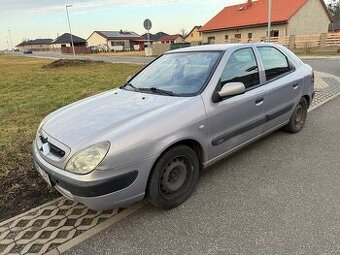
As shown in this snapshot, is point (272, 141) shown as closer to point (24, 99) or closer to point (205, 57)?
point (205, 57)

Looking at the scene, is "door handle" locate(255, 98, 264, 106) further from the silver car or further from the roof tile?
the roof tile

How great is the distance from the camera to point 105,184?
2775 mm

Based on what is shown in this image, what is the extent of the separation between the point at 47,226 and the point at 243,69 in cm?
289

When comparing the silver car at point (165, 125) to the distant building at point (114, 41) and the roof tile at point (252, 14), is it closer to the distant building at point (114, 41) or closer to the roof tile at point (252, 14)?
the roof tile at point (252, 14)

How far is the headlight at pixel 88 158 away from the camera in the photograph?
2775 mm

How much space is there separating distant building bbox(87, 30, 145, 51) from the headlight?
74.2 m

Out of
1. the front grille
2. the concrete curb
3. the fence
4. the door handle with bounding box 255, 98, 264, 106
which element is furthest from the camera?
the fence

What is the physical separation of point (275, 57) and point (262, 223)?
8.93ft

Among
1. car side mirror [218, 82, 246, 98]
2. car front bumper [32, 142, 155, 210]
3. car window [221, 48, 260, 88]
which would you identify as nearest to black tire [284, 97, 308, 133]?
car window [221, 48, 260, 88]

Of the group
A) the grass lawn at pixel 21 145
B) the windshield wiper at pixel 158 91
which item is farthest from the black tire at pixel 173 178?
the grass lawn at pixel 21 145

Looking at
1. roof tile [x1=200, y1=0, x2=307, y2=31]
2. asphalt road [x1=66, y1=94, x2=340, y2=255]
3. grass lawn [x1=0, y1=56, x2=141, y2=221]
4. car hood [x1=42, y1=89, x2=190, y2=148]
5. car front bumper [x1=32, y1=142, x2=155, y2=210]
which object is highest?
roof tile [x1=200, y1=0, x2=307, y2=31]

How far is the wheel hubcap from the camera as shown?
3.26 m

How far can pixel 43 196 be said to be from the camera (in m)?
3.77

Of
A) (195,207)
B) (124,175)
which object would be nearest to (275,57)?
(195,207)
